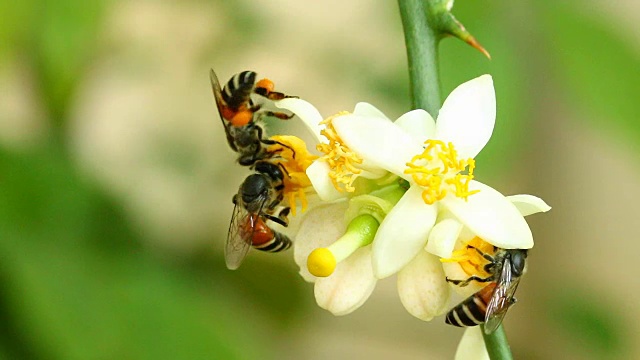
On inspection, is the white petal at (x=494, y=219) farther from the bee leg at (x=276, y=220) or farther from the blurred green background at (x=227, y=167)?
the blurred green background at (x=227, y=167)

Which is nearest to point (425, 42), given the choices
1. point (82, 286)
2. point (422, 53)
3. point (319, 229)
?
point (422, 53)

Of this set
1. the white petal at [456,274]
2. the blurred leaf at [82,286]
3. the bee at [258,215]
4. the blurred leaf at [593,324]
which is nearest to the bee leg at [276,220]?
the bee at [258,215]

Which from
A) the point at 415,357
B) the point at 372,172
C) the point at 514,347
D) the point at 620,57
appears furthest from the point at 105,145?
the point at 372,172

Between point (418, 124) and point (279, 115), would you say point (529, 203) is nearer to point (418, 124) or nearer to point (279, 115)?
point (418, 124)

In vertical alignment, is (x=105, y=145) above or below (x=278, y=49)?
below

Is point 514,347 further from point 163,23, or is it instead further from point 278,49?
point 163,23

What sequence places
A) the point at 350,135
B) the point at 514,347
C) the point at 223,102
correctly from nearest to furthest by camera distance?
the point at 350,135, the point at 223,102, the point at 514,347

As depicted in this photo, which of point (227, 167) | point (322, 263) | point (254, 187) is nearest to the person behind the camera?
point (322, 263)
